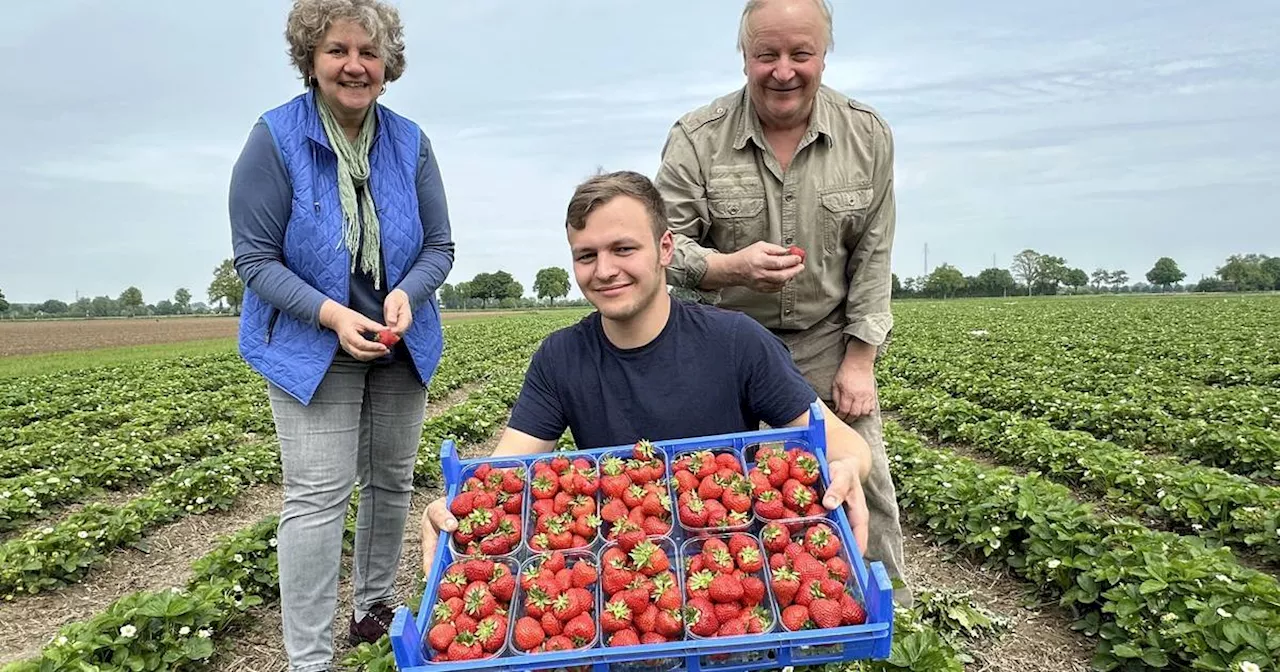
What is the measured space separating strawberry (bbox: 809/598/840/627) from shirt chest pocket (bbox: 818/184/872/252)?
1.70 meters

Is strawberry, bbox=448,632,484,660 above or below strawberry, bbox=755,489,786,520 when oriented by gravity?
below

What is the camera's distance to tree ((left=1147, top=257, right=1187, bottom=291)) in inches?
4936

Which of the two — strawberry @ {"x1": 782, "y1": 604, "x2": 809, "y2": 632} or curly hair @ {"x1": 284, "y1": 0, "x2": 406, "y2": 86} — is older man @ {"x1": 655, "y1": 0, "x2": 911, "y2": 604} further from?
strawberry @ {"x1": 782, "y1": 604, "x2": 809, "y2": 632}

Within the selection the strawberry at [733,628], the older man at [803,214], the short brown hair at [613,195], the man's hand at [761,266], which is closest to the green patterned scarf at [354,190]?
the short brown hair at [613,195]

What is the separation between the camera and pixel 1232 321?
2347 centimetres

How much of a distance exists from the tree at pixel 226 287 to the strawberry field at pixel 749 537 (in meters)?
83.7

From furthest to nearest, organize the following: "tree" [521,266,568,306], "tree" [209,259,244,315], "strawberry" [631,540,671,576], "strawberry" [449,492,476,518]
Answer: "tree" [521,266,568,306], "tree" [209,259,244,315], "strawberry" [449,492,476,518], "strawberry" [631,540,671,576]

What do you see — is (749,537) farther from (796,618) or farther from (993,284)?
(993,284)

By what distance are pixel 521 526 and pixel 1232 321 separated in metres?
28.3

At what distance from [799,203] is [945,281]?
11502cm

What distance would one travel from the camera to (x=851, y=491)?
6.55 ft

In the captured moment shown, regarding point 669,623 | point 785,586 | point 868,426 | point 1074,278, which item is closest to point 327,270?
point 669,623

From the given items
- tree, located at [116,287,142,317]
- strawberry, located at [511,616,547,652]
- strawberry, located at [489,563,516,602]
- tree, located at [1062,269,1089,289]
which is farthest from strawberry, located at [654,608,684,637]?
tree, located at [1062,269,1089,289]

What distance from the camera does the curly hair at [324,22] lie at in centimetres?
253
